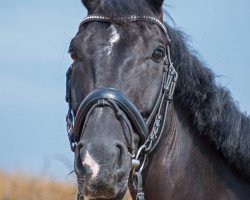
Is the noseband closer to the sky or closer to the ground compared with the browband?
closer to the ground

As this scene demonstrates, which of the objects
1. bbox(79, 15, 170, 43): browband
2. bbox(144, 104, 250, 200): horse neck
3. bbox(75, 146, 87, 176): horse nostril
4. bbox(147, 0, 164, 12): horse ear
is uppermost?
bbox(147, 0, 164, 12): horse ear

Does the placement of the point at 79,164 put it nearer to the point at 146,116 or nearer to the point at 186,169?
the point at 146,116

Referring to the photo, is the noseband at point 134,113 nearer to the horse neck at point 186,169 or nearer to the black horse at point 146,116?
the black horse at point 146,116

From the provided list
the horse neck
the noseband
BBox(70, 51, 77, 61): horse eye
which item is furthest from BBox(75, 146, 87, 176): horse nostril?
BBox(70, 51, 77, 61): horse eye

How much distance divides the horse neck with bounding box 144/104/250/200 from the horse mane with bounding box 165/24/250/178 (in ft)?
0.34

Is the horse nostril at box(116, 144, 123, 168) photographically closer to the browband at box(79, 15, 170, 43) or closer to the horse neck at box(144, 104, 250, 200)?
the horse neck at box(144, 104, 250, 200)

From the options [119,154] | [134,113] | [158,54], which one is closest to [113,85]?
[134,113]

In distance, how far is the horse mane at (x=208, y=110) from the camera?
6930 mm

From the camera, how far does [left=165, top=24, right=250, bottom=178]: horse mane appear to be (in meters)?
6.93

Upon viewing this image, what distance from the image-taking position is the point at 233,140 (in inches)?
273

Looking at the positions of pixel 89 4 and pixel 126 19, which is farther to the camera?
pixel 89 4

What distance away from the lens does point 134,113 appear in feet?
20.2

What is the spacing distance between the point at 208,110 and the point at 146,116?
820 millimetres

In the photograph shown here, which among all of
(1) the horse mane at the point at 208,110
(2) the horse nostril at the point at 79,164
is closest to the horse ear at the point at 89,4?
(1) the horse mane at the point at 208,110
